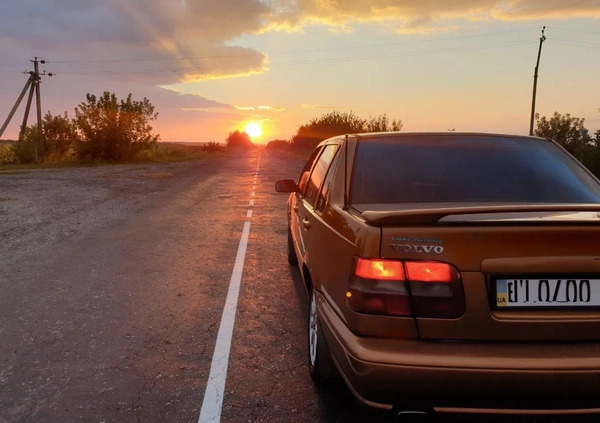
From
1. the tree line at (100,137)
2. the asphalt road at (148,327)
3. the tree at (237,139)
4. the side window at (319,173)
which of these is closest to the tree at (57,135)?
the tree line at (100,137)

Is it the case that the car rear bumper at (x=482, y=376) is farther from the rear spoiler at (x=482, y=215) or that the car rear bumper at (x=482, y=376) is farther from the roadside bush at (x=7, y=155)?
the roadside bush at (x=7, y=155)

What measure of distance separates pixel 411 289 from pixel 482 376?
463 millimetres

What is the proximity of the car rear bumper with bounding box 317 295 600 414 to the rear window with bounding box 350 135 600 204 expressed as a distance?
1.11 meters

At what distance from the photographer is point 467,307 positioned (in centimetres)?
227

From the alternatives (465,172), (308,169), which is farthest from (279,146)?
(465,172)

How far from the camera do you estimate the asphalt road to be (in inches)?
121

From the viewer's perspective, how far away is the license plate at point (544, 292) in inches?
89.3

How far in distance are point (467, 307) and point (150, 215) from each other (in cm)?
948

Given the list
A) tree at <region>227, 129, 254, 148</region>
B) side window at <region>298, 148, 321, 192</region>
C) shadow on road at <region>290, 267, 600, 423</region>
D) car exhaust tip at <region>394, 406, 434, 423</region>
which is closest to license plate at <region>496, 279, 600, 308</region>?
car exhaust tip at <region>394, 406, 434, 423</region>

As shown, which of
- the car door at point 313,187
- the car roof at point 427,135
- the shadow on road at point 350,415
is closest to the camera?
the shadow on road at point 350,415

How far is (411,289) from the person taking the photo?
90.4 inches

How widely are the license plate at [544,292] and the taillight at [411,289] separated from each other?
192 mm

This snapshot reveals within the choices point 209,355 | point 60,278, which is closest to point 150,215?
point 60,278

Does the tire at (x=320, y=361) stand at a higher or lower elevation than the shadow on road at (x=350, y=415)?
higher
